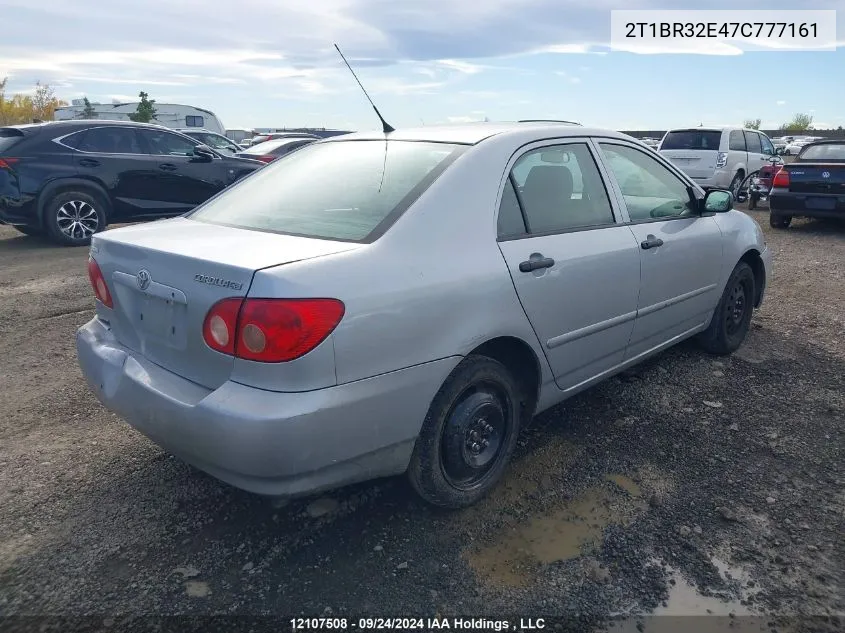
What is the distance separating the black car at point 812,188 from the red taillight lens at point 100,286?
33.5 ft

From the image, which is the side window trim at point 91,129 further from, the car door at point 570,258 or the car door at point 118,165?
the car door at point 570,258

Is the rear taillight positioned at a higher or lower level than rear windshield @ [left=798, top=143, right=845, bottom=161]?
lower

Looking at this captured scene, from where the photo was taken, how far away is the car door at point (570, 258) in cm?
288

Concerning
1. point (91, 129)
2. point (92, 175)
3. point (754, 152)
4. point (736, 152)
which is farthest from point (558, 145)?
point (754, 152)

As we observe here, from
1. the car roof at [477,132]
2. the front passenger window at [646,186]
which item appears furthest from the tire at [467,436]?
the front passenger window at [646,186]

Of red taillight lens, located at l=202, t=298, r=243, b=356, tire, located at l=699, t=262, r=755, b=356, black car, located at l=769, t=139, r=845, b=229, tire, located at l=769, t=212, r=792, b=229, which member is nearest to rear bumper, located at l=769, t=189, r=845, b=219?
black car, located at l=769, t=139, r=845, b=229

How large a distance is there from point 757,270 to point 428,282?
3.54 m

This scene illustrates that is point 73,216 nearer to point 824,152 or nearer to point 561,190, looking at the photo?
point 561,190

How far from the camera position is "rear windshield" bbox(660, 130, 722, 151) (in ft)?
45.2

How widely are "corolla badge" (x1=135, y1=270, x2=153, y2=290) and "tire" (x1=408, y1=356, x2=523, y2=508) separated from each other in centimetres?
117

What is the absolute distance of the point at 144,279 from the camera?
2.48 m

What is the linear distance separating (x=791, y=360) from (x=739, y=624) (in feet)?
9.47

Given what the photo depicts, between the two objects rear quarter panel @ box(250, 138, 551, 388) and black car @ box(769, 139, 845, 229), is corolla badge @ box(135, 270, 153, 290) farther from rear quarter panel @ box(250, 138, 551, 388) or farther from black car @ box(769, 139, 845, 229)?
black car @ box(769, 139, 845, 229)

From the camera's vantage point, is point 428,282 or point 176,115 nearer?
point 428,282
